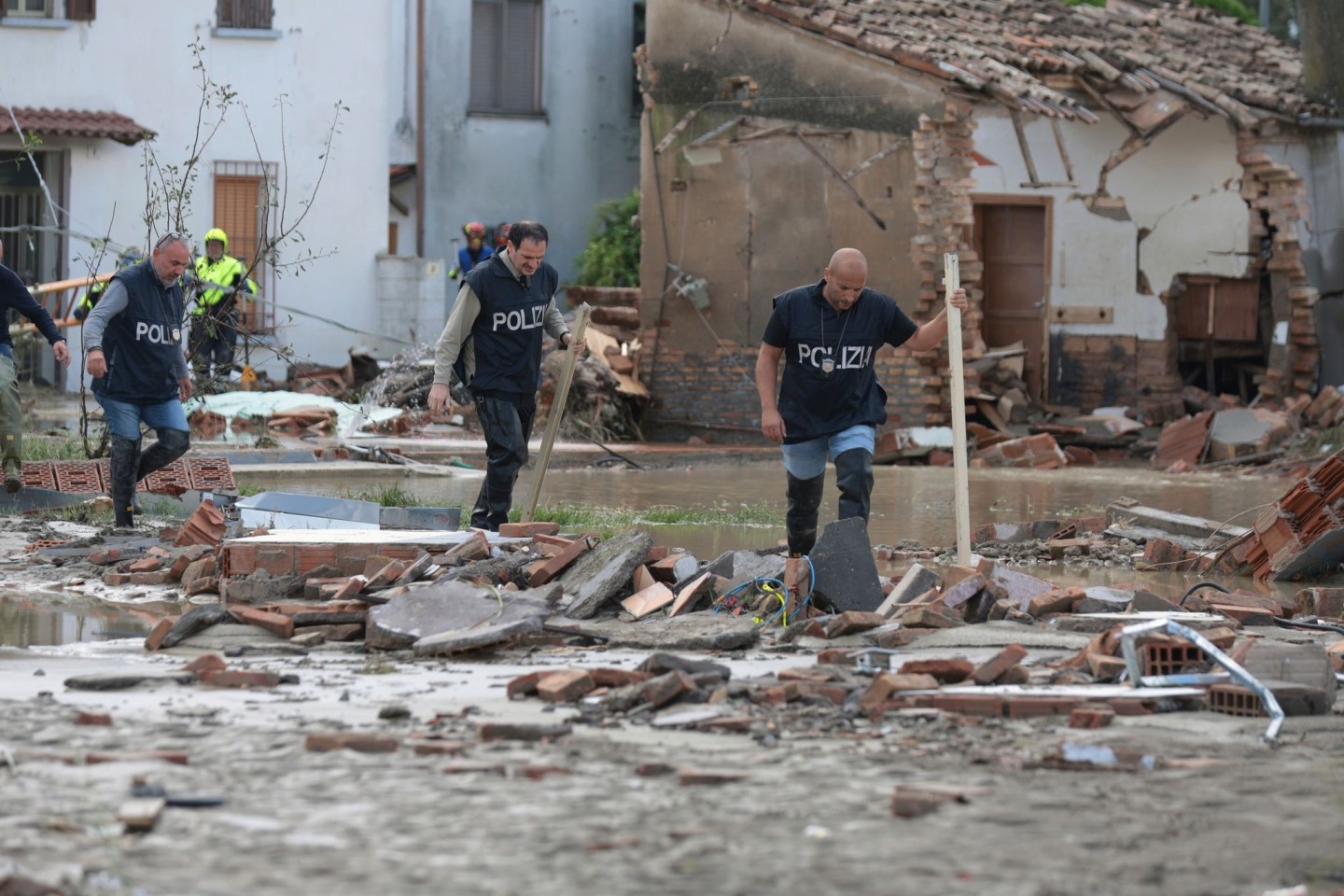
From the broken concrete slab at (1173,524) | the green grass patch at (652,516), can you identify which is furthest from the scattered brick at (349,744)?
the broken concrete slab at (1173,524)

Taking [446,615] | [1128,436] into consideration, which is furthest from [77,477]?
[1128,436]

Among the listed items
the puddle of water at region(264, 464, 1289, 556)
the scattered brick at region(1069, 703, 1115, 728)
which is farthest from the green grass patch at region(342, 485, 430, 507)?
the scattered brick at region(1069, 703, 1115, 728)

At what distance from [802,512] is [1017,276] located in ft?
41.3

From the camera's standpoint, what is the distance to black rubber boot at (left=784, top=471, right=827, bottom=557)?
8188 mm

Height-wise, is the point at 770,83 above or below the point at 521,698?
above

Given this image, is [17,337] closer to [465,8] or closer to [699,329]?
[699,329]

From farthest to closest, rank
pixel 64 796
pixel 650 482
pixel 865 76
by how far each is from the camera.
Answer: pixel 865 76
pixel 650 482
pixel 64 796

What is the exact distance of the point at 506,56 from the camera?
26438mm

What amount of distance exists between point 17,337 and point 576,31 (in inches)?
420

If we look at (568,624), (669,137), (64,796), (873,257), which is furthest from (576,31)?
(64,796)

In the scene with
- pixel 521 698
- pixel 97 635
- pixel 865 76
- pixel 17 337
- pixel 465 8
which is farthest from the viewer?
pixel 465 8

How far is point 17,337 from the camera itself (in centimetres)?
1928

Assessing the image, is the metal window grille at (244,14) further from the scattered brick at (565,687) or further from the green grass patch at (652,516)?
the scattered brick at (565,687)

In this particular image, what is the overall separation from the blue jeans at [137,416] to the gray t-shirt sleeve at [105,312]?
17.0 inches
